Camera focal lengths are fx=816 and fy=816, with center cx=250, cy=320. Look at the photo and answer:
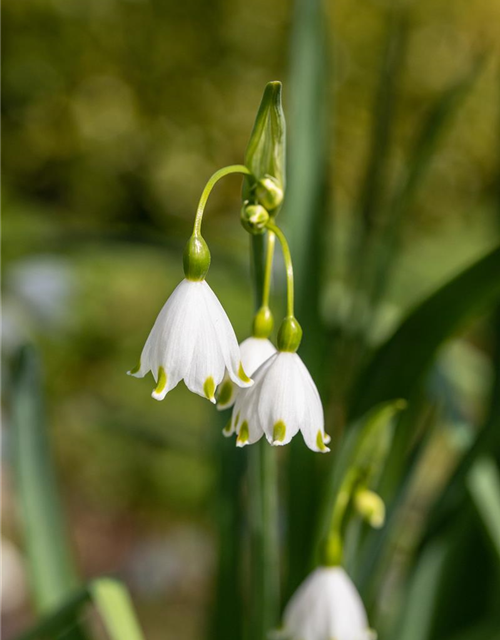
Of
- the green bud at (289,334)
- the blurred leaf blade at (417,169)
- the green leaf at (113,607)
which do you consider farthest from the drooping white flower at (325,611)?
the blurred leaf blade at (417,169)

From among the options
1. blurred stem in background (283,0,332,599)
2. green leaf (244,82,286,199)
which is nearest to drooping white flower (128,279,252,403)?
green leaf (244,82,286,199)

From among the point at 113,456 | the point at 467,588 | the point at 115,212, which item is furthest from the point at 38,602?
the point at 115,212

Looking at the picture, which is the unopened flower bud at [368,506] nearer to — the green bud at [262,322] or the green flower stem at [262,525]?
the green flower stem at [262,525]

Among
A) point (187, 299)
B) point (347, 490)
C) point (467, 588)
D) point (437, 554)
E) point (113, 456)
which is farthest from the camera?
point (113, 456)

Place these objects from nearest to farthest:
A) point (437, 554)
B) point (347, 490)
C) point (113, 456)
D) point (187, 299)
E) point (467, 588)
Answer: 1. point (187, 299)
2. point (347, 490)
3. point (437, 554)
4. point (467, 588)
5. point (113, 456)

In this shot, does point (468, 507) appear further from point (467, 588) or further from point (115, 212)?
point (115, 212)

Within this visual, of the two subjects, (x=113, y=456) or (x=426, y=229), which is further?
(x=426, y=229)

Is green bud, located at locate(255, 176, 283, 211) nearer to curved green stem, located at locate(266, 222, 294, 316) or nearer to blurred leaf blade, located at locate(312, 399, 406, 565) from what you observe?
curved green stem, located at locate(266, 222, 294, 316)
